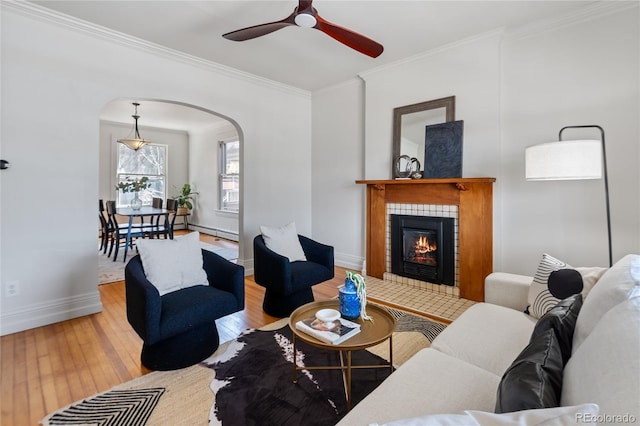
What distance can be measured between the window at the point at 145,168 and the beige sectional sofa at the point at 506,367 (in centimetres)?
818

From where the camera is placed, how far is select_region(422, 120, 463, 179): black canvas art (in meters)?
3.52

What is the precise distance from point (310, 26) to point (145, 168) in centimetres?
715

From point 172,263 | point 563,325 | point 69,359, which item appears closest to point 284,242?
point 172,263

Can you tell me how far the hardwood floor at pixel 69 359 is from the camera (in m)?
1.82

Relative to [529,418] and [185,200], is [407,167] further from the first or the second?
[185,200]

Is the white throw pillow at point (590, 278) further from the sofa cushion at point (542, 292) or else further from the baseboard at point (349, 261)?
the baseboard at point (349, 261)

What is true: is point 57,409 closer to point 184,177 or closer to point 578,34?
point 578,34

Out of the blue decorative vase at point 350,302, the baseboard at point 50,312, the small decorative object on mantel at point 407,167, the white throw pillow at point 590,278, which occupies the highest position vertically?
the small decorative object on mantel at point 407,167

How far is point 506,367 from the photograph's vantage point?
55.5 inches

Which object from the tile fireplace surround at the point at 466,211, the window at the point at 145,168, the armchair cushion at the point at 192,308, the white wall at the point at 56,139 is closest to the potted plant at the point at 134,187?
the window at the point at 145,168

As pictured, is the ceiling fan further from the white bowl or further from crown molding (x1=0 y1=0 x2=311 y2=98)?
the white bowl

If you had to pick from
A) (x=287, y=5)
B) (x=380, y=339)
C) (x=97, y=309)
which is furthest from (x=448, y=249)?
(x=97, y=309)

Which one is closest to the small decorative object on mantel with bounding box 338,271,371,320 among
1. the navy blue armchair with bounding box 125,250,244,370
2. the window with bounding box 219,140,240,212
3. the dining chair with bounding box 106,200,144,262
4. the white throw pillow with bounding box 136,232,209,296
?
the navy blue armchair with bounding box 125,250,244,370

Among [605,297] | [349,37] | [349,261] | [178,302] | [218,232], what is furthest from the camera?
Answer: [218,232]
